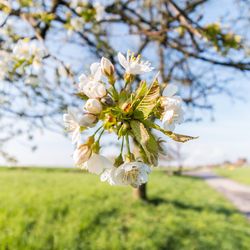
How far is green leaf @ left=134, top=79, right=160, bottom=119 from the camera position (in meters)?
0.84

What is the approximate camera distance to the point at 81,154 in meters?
0.87

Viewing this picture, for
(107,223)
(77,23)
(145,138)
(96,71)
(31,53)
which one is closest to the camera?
(145,138)

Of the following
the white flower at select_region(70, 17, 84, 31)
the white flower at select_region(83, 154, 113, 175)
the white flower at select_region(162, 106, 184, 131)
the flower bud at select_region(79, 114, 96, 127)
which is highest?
the white flower at select_region(70, 17, 84, 31)

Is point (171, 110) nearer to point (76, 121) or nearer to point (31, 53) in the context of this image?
point (76, 121)

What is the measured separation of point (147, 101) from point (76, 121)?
0.58 ft

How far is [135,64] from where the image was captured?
0.95 metres

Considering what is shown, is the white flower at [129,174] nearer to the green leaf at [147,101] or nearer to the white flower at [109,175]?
the white flower at [109,175]

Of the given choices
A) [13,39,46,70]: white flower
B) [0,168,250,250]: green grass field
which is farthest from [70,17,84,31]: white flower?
[0,168,250,250]: green grass field

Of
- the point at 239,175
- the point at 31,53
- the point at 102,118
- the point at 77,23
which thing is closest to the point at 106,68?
the point at 102,118

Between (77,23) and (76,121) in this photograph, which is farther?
(77,23)

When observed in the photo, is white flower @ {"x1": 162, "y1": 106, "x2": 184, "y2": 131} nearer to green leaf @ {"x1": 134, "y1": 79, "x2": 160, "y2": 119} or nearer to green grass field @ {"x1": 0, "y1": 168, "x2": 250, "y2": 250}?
green leaf @ {"x1": 134, "y1": 79, "x2": 160, "y2": 119}

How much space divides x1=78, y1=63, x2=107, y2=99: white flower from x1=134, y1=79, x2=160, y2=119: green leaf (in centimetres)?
9

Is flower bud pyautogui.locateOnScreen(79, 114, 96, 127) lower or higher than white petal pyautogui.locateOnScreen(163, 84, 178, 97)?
lower

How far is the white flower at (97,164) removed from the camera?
88cm
